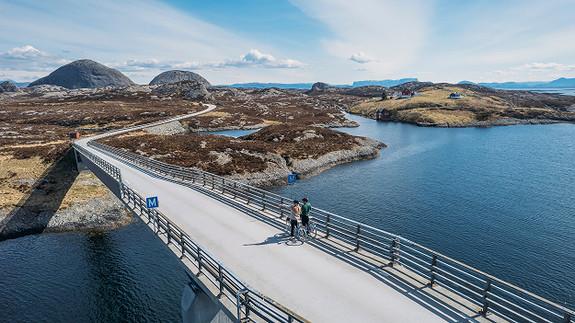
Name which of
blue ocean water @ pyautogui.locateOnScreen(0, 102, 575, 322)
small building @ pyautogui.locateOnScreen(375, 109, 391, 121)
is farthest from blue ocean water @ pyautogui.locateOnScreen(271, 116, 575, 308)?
small building @ pyautogui.locateOnScreen(375, 109, 391, 121)

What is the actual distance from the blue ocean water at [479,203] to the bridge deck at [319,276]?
1647 cm

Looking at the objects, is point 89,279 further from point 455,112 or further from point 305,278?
point 455,112

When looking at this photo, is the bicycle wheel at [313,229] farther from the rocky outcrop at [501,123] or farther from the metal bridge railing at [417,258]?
the rocky outcrop at [501,123]

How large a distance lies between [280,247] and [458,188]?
126ft

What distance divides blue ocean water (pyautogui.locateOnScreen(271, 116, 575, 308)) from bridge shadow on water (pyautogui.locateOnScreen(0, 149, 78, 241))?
30.2 m

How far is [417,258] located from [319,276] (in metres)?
4.24

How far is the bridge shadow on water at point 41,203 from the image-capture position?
33.2 meters

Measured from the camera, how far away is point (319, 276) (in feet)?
41.9

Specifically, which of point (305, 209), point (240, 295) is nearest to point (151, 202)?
point (305, 209)

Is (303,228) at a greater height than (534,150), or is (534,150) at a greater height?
(303,228)

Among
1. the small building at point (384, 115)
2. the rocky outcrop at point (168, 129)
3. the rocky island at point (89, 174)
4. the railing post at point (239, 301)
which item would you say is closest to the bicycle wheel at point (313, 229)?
the railing post at point (239, 301)

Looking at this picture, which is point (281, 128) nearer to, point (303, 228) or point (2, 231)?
point (2, 231)

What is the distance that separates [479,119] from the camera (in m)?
129

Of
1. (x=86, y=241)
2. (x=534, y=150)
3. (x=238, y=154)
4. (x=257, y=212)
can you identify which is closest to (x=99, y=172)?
(x=86, y=241)
